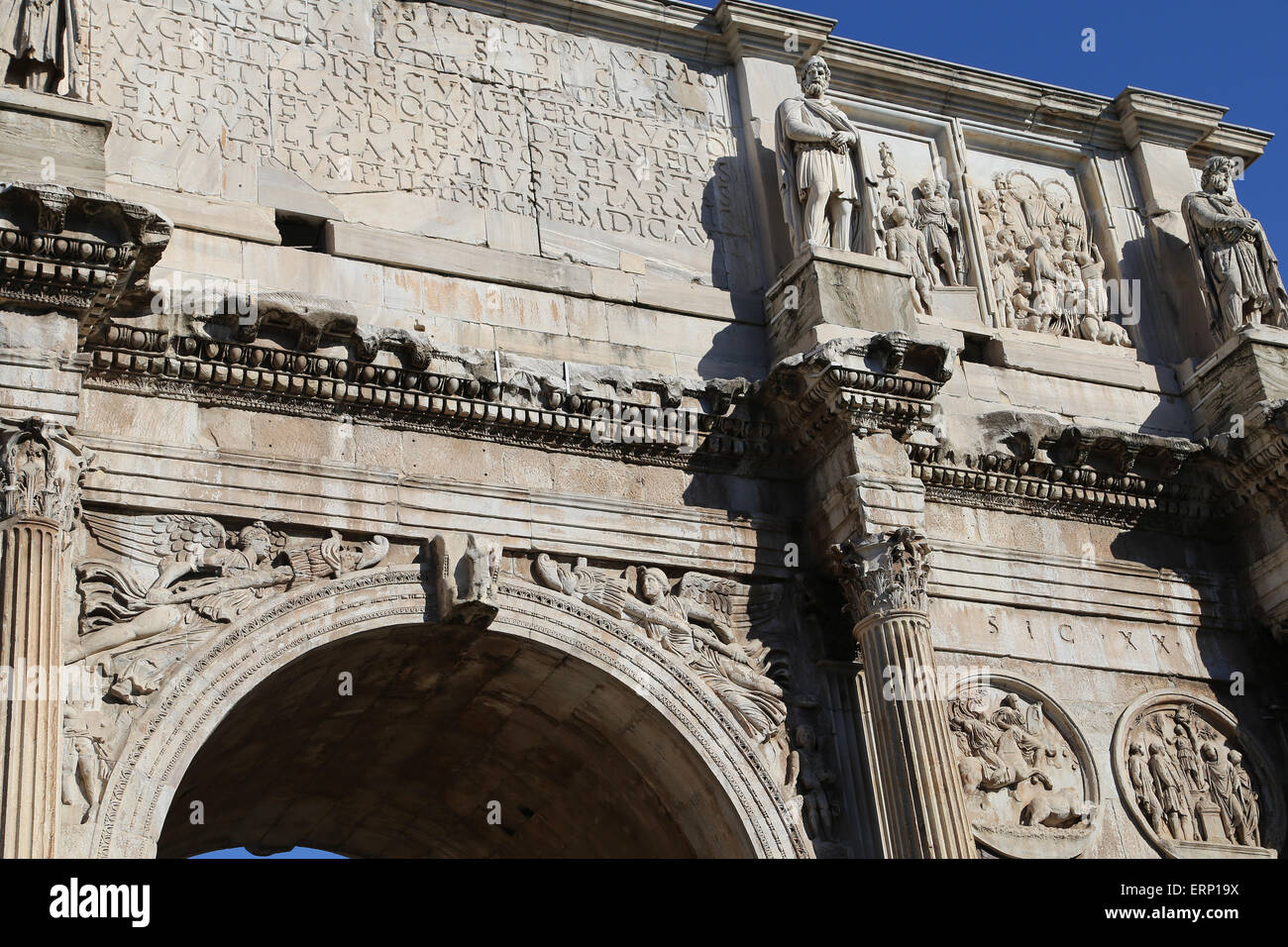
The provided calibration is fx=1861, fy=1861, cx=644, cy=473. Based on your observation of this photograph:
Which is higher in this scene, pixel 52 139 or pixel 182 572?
pixel 52 139

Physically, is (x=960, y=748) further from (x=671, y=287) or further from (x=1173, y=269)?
(x=1173, y=269)

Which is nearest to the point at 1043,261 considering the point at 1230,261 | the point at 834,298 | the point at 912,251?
the point at 912,251

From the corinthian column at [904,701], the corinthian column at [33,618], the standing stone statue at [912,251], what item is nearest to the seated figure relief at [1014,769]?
the corinthian column at [904,701]

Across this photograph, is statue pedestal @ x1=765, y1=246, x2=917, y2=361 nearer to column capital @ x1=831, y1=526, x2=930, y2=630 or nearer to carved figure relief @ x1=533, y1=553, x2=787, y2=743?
column capital @ x1=831, y1=526, x2=930, y2=630

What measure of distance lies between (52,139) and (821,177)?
5290 millimetres

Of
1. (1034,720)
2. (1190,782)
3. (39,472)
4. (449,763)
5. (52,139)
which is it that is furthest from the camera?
(449,763)

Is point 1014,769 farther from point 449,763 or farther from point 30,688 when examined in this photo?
point 30,688

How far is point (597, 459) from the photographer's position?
1191 cm

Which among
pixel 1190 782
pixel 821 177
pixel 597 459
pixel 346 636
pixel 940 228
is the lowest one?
pixel 1190 782

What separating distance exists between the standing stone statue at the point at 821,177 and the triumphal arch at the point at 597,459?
0.13ft

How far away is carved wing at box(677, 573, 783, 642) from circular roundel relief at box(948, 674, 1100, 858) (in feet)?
4.51

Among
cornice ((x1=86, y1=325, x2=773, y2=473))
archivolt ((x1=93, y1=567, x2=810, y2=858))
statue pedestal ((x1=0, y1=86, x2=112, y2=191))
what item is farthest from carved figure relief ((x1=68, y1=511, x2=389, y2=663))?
statue pedestal ((x1=0, y1=86, x2=112, y2=191))

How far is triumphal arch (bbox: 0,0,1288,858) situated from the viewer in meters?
10.4
